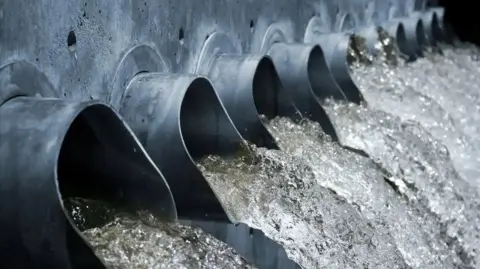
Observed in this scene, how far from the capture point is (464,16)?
265 inches

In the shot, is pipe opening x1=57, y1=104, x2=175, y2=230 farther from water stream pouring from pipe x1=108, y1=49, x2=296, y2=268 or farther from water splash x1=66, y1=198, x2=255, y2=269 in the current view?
water stream pouring from pipe x1=108, y1=49, x2=296, y2=268

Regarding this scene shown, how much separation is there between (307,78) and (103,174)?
134cm

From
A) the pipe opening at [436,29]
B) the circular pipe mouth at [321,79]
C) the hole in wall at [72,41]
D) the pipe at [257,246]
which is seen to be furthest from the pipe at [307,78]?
the pipe opening at [436,29]

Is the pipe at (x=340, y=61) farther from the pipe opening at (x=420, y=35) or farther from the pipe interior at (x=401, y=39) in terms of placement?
the pipe opening at (x=420, y=35)

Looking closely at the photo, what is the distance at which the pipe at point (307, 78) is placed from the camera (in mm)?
2635

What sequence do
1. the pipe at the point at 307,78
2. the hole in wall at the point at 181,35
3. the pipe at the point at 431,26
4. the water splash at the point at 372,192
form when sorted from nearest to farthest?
the hole in wall at the point at 181,35 → the water splash at the point at 372,192 → the pipe at the point at 307,78 → the pipe at the point at 431,26

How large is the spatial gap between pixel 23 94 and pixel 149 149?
0.37 m

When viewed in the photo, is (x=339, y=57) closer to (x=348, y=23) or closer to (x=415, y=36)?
(x=348, y=23)

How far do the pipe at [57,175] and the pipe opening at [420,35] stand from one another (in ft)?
11.6

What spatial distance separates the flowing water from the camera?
1445 mm

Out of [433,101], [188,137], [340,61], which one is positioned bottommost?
[433,101]

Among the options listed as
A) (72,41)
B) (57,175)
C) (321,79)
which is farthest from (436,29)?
(57,175)

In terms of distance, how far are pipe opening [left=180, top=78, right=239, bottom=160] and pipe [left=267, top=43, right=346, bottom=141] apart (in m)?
0.75

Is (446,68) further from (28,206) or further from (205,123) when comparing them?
(28,206)
